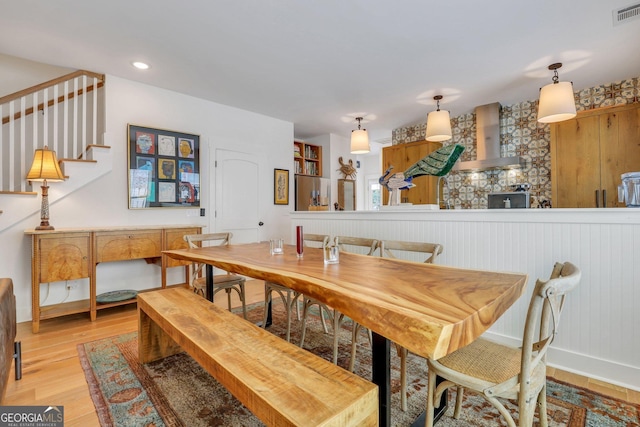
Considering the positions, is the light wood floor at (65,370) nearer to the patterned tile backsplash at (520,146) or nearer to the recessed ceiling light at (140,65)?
the recessed ceiling light at (140,65)

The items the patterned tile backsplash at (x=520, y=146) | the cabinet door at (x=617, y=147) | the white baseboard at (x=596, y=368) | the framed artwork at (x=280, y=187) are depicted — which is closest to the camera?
the white baseboard at (x=596, y=368)

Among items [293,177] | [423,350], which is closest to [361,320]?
[423,350]

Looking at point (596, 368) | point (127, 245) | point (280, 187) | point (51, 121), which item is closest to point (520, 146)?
point (596, 368)

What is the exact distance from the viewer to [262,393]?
0.94 metres

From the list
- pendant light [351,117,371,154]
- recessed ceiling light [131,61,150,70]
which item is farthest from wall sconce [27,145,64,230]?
pendant light [351,117,371,154]

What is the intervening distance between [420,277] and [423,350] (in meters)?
0.59

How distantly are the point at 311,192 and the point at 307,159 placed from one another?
2.38 feet

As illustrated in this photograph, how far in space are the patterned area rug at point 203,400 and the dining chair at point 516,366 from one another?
1.41 ft

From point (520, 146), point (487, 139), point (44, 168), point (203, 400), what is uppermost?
point (487, 139)

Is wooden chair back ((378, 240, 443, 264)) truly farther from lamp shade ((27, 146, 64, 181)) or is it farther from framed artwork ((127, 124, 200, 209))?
lamp shade ((27, 146, 64, 181))

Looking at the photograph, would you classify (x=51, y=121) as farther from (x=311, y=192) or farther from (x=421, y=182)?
(x=421, y=182)

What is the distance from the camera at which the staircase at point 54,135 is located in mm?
2928

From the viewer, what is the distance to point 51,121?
3.38 meters

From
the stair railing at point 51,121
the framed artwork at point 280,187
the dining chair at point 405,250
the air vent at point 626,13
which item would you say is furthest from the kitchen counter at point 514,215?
the stair railing at point 51,121
